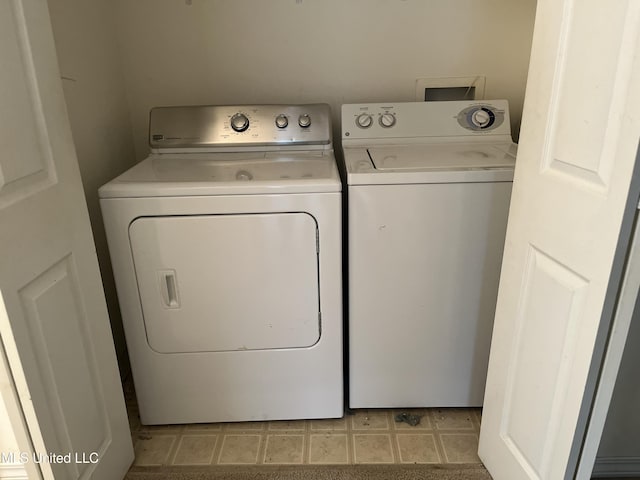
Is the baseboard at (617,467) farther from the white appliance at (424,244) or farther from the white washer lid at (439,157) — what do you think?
the white washer lid at (439,157)

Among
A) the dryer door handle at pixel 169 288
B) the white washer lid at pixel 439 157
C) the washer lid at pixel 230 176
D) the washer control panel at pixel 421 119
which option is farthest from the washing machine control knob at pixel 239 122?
the dryer door handle at pixel 169 288

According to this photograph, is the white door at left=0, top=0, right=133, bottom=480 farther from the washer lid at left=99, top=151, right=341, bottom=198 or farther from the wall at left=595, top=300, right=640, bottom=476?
the wall at left=595, top=300, right=640, bottom=476

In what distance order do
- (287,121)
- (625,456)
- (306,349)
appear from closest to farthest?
(625,456) < (306,349) < (287,121)

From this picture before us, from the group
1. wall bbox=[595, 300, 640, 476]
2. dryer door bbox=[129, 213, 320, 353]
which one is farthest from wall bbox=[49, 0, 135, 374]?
wall bbox=[595, 300, 640, 476]

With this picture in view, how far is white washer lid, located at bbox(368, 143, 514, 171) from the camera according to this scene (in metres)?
1.44

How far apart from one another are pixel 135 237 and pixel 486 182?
1056mm

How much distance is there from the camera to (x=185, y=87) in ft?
6.54

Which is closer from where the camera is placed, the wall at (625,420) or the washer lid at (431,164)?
the wall at (625,420)

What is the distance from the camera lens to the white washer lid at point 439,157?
144 cm

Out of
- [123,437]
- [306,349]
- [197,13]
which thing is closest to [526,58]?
[197,13]

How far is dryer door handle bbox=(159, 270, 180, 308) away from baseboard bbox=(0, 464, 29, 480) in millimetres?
555

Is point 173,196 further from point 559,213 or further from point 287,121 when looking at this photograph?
point 559,213

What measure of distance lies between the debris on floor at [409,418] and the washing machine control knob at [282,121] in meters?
1.16

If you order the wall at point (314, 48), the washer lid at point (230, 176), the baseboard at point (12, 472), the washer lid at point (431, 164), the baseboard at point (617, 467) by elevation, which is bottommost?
the baseboard at point (617, 467)
